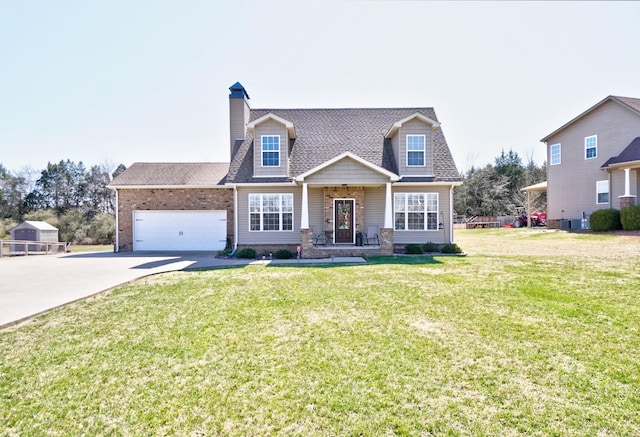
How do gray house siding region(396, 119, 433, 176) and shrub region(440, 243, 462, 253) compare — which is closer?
shrub region(440, 243, 462, 253)

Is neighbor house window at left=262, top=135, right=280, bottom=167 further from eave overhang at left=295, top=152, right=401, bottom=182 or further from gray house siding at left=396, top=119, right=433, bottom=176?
gray house siding at left=396, top=119, right=433, bottom=176

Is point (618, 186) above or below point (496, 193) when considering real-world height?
below

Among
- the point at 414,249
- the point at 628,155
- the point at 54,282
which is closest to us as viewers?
the point at 54,282

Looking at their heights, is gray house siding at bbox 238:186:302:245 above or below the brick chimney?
below

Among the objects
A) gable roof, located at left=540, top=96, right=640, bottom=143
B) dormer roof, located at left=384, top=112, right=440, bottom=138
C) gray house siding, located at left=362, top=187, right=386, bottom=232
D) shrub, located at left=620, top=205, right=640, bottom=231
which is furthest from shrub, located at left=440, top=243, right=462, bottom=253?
gable roof, located at left=540, top=96, right=640, bottom=143

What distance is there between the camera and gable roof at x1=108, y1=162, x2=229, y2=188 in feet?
57.1

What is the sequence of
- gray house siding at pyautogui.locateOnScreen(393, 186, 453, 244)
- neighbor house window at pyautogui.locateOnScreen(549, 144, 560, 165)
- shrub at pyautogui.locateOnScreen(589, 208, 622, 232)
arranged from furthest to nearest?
neighbor house window at pyautogui.locateOnScreen(549, 144, 560, 165)
shrub at pyautogui.locateOnScreen(589, 208, 622, 232)
gray house siding at pyautogui.locateOnScreen(393, 186, 453, 244)

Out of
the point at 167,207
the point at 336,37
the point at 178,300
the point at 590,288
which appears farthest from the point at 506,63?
the point at 167,207

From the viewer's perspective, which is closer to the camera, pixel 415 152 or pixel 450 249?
pixel 450 249

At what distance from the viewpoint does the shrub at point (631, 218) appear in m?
16.7

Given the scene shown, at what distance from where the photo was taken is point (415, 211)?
1509 cm

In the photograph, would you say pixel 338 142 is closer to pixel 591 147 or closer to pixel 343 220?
pixel 343 220

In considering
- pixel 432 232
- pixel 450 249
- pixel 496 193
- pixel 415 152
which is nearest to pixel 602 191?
pixel 432 232

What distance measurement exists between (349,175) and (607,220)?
1519cm
